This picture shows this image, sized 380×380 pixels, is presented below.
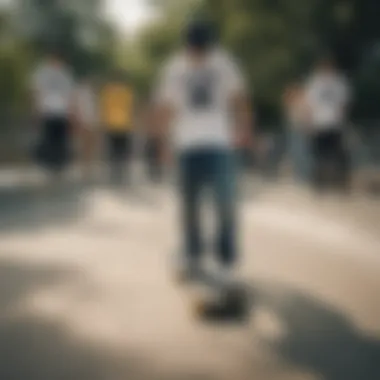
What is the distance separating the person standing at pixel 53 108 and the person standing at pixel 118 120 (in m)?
0.41

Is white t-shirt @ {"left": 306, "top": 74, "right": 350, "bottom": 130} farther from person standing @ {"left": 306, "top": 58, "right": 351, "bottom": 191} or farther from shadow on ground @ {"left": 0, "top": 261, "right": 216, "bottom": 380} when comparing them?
shadow on ground @ {"left": 0, "top": 261, "right": 216, "bottom": 380}

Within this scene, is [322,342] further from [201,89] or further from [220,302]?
[201,89]

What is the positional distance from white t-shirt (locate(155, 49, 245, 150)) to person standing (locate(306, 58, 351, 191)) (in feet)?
12.6

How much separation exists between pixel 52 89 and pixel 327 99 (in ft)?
8.13

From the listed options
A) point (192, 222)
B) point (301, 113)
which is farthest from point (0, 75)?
point (192, 222)

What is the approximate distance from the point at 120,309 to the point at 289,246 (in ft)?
5.97

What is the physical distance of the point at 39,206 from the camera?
741 cm

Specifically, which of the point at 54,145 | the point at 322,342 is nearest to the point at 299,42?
the point at 54,145

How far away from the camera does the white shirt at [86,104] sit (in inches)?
347

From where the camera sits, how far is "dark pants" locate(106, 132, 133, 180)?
31.5 ft

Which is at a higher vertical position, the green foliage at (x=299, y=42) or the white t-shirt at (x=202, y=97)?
the green foliage at (x=299, y=42)

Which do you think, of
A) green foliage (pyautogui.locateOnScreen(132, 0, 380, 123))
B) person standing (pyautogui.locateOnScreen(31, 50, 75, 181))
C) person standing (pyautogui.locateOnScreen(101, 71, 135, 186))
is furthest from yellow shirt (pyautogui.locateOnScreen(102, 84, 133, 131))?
green foliage (pyautogui.locateOnScreen(132, 0, 380, 123))

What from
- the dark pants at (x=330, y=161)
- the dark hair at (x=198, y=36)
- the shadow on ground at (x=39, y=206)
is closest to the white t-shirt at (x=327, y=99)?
the dark pants at (x=330, y=161)

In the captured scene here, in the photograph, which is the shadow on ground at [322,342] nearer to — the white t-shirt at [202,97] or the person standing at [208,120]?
the person standing at [208,120]
